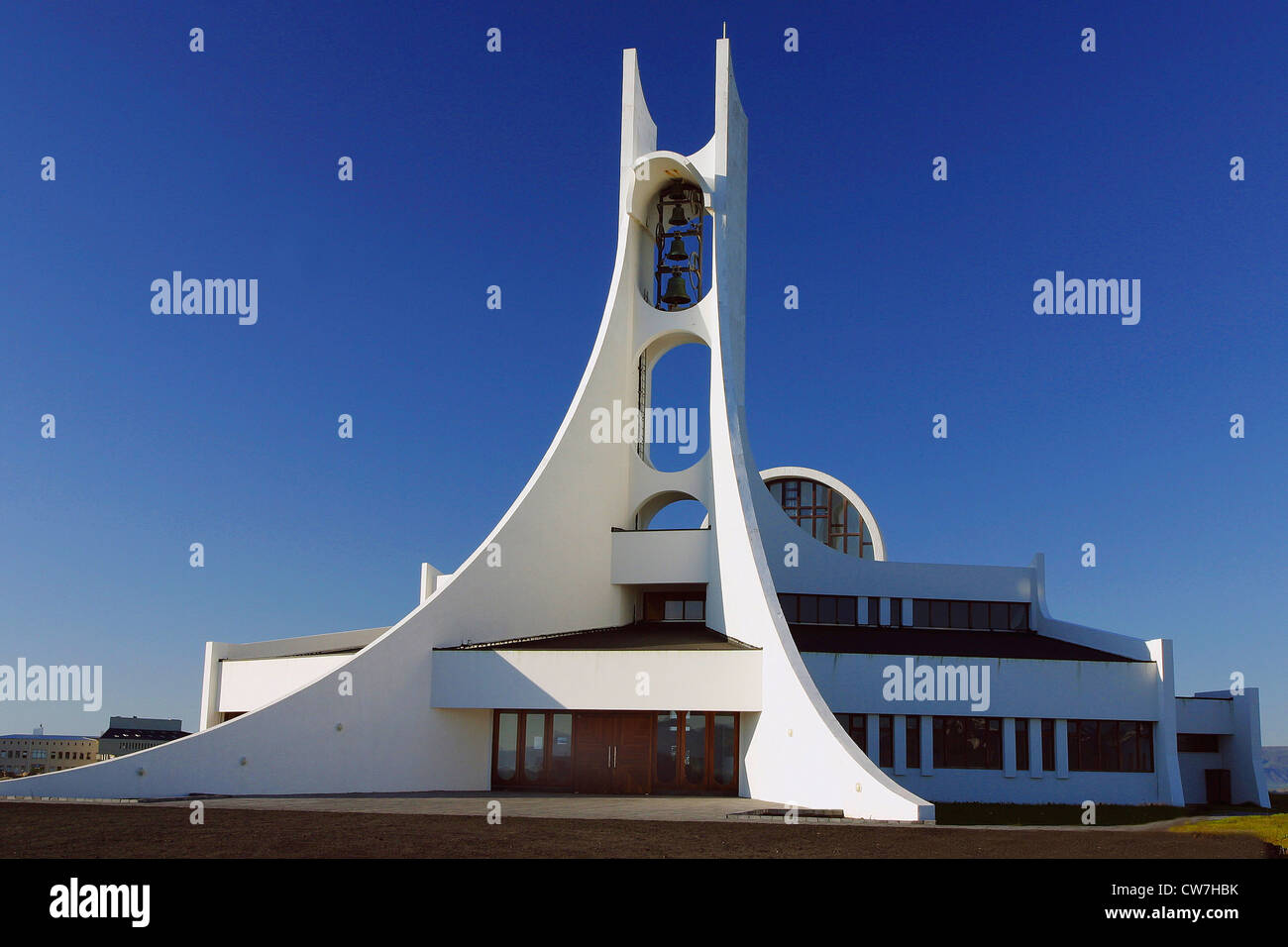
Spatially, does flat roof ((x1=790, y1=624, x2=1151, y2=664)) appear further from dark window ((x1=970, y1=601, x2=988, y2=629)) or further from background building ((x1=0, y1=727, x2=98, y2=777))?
background building ((x1=0, y1=727, x2=98, y2=777))

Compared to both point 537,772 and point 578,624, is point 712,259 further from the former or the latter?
point 537,772

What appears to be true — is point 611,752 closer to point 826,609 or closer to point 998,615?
point 826,609

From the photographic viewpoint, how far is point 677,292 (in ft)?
80.9

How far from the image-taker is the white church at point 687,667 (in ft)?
54.2

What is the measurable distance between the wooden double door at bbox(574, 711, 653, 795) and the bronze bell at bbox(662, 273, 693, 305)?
389 inches

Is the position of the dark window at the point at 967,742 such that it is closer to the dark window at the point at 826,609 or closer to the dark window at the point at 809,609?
the dark window at the point at 826,609

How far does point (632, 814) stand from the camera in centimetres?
1368

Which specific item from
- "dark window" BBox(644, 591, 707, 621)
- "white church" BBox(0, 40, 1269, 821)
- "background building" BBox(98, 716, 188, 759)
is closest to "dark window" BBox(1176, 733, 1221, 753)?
"white church" BBox(0, 40, 1269, 821)

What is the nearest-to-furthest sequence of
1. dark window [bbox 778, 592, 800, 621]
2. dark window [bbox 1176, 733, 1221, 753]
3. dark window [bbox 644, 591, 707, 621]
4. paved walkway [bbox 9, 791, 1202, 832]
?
paved walkway [bbox 9, 791, 1202, 832], dark window [bbox 1176, 733, 1221, 753], dark window [bbox 644, 591, 707, 621], dark window [bbox 778, 592, 800, 621]

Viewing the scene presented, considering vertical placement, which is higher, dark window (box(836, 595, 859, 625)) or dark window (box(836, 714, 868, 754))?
dark window (box(836, 595, 859, 625))

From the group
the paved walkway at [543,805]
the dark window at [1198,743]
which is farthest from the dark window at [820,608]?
the paved walkway at [543,805]

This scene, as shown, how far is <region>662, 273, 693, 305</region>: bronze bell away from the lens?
2467 cm
